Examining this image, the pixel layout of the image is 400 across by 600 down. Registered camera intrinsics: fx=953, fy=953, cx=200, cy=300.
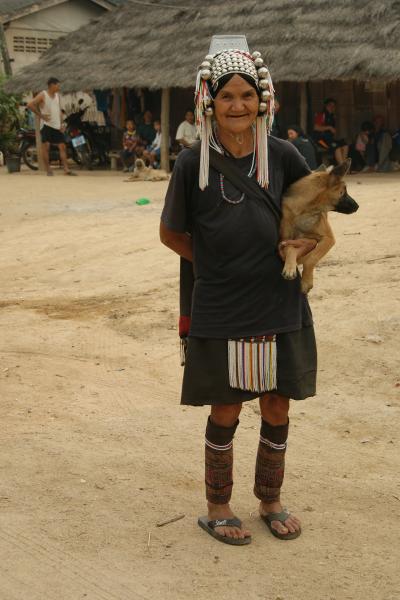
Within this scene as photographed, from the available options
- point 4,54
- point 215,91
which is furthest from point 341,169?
point 4,54

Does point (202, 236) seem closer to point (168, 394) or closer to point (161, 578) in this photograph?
point (161, 578)

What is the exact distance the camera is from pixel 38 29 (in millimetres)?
27203

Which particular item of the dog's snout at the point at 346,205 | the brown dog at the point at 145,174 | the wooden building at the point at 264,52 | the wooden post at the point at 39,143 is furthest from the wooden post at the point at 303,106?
the dog's snout at the point at 346,205

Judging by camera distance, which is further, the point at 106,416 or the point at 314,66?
the point at 314,66

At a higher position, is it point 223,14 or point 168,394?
point 223,14

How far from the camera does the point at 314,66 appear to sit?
617 inches

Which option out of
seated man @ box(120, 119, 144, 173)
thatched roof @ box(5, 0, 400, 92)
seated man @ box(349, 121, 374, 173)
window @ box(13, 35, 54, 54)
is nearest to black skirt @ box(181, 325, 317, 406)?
Result: thatched roof @ box(5, 0, 400, 92)

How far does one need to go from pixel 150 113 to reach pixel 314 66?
5399mm

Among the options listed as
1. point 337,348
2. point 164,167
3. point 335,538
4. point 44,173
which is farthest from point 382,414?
point 44,173

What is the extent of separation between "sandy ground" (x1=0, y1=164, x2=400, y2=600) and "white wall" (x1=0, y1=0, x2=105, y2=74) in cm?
1939

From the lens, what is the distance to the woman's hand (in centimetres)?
341

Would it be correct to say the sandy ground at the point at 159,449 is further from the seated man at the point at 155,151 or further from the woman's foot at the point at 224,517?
the seated man at the point at 155,151

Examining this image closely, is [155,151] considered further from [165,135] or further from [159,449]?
[159,449]

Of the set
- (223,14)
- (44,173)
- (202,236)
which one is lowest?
(44,173)
